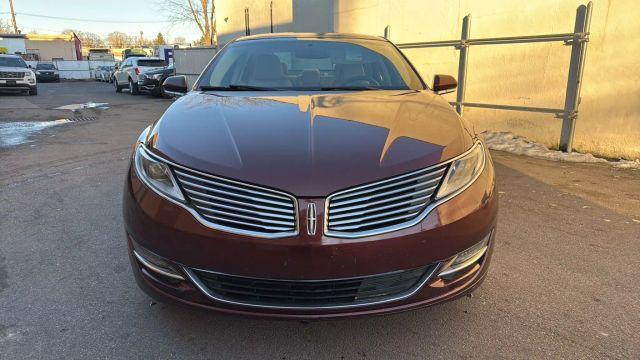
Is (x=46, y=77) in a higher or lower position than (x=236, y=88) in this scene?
lower

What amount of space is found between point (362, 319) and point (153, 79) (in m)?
18.6

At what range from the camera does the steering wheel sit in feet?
10.5

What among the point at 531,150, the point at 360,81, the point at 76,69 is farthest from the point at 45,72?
the point at 360,81

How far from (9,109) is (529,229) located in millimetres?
14344

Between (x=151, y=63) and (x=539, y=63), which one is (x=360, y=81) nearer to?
(x=539, y=63)

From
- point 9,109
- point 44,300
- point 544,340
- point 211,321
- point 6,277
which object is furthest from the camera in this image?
point 9,109

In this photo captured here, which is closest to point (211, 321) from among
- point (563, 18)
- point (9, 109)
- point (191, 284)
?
point (191, 284)

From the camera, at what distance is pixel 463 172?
1992 millimetres

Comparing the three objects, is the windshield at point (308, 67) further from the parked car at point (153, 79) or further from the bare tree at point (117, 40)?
the bare tree at point (117, 40)

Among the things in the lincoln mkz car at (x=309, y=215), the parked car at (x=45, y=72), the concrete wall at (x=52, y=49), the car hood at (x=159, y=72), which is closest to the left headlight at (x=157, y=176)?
the lincoln mkz car at (x=309, y=215)

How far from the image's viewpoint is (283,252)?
1720 mm

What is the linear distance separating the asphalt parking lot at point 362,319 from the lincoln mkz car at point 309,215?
249 mm

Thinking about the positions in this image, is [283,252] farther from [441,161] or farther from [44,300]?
[44,300]

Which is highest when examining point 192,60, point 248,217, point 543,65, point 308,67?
point 192,60
